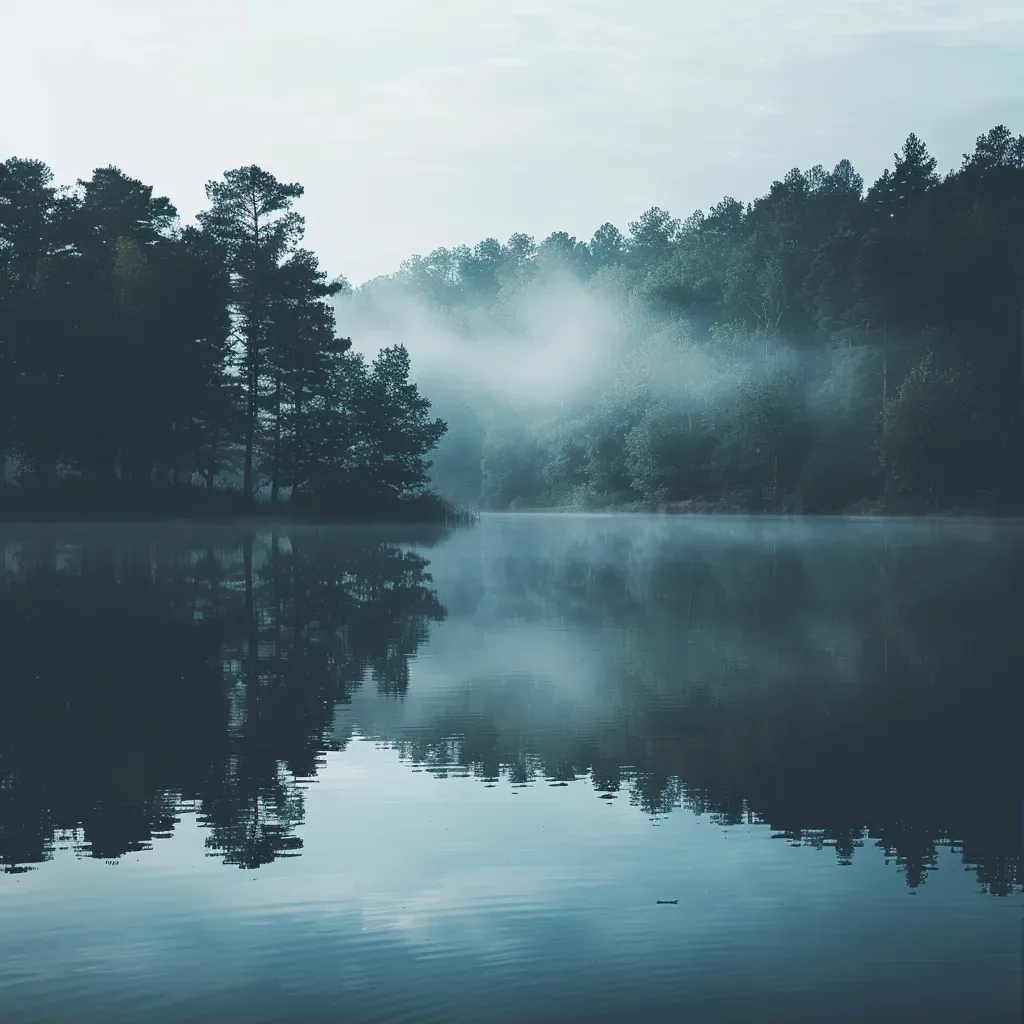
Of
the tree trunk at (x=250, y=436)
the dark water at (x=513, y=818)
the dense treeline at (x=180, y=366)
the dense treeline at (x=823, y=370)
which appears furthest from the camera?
the dense treeline at (x=823, y=370)

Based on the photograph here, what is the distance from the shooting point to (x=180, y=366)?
8125 cm

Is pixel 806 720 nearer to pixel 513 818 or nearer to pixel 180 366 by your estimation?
pixel 513 818

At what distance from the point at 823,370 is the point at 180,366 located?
53.7m

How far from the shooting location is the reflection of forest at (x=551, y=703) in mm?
11297

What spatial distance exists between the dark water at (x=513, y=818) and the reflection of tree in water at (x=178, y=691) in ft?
0.22

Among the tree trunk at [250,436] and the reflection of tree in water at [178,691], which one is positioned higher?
the tree trunk at [250,436]

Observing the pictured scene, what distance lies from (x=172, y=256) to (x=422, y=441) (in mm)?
18650

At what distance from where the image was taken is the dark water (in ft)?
24.6

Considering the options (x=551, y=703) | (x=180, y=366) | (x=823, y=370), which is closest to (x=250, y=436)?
(x=180, y=366)

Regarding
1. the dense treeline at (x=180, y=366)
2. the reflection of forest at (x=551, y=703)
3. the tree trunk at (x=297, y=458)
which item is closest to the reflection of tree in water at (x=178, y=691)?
the reflection of forest at (x=551, y=703)

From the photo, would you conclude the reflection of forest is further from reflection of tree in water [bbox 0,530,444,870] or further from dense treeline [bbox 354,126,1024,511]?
dense treeline [bbox 354,126,1024,511]

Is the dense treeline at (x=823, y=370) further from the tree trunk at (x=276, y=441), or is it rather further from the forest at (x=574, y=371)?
the tree trunk at (x=276, y=441)

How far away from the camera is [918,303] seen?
104m

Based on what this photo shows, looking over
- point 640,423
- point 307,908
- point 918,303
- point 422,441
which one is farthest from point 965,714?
point 640,423
